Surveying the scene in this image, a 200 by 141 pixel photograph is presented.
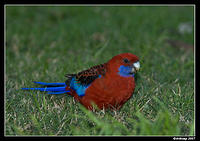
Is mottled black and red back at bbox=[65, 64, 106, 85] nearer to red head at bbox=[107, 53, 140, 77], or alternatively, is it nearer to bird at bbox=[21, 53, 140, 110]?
bird at bbox=[21, 53, 140, 110]

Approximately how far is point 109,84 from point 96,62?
1811 mm

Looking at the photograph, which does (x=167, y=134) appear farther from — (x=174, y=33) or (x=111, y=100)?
(x=174, y=33)

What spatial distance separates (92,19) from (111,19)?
0.44m

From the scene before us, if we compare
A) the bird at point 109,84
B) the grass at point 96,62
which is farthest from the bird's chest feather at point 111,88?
the grass at point 96,62

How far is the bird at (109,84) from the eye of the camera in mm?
2910

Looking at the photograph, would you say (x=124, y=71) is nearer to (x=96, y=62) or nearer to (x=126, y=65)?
(x=126, y=65)

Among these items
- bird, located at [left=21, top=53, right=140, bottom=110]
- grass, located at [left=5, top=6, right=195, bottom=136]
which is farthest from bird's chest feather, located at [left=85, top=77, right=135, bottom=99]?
grass, located at [left=5, top=6, right=195, bottom=136]

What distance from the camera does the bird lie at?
2910 millimetres

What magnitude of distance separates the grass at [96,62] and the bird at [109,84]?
0.41 ft

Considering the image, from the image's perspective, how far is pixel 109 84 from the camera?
291cm

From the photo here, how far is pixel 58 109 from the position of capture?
3.07 m

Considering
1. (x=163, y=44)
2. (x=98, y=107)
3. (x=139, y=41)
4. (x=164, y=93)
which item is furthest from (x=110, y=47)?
(x=98, y=107)

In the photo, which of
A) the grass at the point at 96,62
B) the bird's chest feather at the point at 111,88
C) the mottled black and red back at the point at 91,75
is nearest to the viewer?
the grass at the point at 96,62

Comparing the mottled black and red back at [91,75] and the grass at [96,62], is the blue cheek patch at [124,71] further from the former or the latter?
the grass at [96,62]
